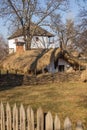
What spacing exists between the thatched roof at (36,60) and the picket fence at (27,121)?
1807 centimetres

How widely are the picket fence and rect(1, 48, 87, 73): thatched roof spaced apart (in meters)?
18.1

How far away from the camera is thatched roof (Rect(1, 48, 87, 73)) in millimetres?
24672

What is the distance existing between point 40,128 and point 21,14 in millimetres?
34857

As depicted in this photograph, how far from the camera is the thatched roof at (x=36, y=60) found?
2467cm

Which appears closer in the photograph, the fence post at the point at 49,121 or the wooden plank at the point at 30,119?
the fence post at the point at 49,121

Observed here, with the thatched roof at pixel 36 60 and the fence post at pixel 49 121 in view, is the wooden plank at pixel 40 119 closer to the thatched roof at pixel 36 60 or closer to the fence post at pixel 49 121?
the fence post at pixel 49 121

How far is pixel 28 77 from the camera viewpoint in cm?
2169

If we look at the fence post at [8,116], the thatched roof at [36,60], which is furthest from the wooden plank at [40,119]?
the thatched roof at [36,60]

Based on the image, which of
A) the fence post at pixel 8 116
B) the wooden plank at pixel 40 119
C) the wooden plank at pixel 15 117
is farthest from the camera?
the fence post at pixel 8 116

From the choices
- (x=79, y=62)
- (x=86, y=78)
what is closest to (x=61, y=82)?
(x=86, y=78)

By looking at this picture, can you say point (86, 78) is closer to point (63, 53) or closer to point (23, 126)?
point (63, 53)

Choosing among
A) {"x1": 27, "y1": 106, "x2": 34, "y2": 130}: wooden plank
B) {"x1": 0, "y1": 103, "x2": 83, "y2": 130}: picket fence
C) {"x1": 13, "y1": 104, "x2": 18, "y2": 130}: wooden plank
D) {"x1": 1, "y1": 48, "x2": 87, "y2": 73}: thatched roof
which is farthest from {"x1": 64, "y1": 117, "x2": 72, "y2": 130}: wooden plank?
{"x1": 1, "y1": 48, "x2": 87, "y2": 73}: thatched roof

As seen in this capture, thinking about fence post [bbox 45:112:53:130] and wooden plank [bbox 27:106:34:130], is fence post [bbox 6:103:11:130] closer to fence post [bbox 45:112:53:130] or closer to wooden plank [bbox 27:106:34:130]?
wooden plank [bbox 27:106:34:130]

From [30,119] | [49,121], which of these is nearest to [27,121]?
[30,119]
